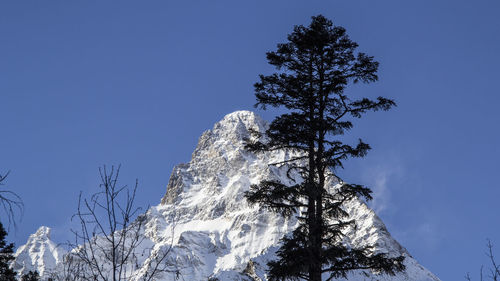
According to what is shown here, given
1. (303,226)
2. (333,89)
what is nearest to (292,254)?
(303,226)

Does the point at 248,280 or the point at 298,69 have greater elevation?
the point at 248,280

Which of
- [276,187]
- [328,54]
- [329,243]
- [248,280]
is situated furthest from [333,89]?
[248,280]

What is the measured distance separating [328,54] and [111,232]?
9394 millimetres

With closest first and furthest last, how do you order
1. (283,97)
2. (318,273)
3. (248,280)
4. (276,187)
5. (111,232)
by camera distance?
(111,232) < (318,273) < (276,187) < (283,97) < (248,280)

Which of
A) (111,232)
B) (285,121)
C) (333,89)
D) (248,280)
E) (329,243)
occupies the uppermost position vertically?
(248,280)

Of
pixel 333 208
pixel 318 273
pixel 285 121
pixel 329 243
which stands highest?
pixel 285 121

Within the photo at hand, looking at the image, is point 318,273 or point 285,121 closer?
point 318,273

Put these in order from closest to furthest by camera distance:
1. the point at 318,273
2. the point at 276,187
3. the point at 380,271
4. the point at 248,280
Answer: the point at 318,273, the point at 380,271, the point at 276,187, the point at 248,280

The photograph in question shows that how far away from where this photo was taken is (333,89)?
14.7 meters

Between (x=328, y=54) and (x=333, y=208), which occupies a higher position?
(x=328, y=54)

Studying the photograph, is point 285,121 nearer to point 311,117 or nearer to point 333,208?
point 311,117

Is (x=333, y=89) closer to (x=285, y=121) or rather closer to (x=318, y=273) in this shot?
(x=285, y=121)

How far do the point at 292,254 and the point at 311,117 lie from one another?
3616 millimetres

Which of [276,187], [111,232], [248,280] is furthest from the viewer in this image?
[248,280]
